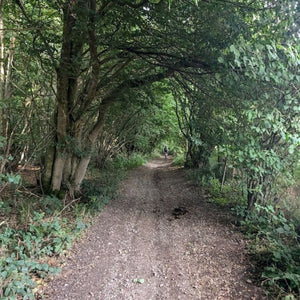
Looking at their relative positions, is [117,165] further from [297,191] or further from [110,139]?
[297,191]

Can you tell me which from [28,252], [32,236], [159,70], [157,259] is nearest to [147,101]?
[159,70]

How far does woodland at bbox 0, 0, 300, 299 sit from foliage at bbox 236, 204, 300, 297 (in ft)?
0.07

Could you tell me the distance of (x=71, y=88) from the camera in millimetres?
5953

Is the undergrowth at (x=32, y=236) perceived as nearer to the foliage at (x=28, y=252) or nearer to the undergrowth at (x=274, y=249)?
the foliage at (x=28, y=252)

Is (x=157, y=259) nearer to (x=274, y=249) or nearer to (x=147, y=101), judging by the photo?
(x=274, y=249)

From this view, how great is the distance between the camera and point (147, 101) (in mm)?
7098

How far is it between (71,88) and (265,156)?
4969 mm

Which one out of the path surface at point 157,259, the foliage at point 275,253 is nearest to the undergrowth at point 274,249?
the foliage at point 275,253

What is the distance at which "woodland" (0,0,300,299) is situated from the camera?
144 inches

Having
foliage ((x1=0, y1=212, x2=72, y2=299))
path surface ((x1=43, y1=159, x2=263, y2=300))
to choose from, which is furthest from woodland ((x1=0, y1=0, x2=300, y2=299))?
path surface ((x1=43, y1=159, x2=263, y2=300))

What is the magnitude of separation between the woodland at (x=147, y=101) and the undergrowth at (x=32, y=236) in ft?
0.07

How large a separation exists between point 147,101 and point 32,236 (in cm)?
484

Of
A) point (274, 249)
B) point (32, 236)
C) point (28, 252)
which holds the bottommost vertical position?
point (28, 252)

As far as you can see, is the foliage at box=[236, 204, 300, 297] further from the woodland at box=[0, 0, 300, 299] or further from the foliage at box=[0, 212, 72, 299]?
the foliage at box=[0, 212, 72, 299]
